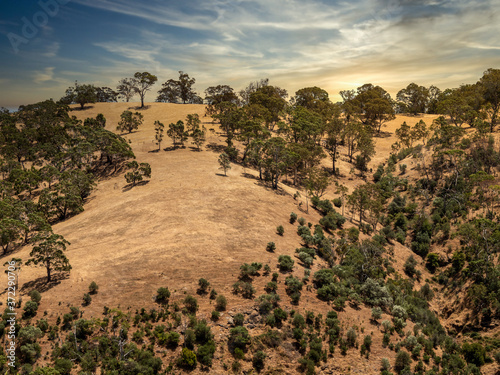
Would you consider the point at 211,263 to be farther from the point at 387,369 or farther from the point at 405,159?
the point at 405,159

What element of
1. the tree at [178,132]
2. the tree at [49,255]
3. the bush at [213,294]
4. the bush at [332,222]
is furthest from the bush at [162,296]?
the tree at [178,132]

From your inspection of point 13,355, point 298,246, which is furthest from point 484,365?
point 13,355

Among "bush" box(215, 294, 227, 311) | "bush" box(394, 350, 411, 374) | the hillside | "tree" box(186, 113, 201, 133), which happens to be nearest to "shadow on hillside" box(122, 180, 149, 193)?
the hillside

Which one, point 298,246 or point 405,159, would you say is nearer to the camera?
point 298,246

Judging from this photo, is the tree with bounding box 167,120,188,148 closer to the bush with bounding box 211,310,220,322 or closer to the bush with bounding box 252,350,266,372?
the bush with bounding box 211,310,220,322

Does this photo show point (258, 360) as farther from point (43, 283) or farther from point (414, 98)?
point (414, 98)

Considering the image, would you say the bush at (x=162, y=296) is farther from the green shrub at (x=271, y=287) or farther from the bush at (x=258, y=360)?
the green shrub at (x=271, y=287)

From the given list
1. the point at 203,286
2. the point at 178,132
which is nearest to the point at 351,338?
the point at 203,286
